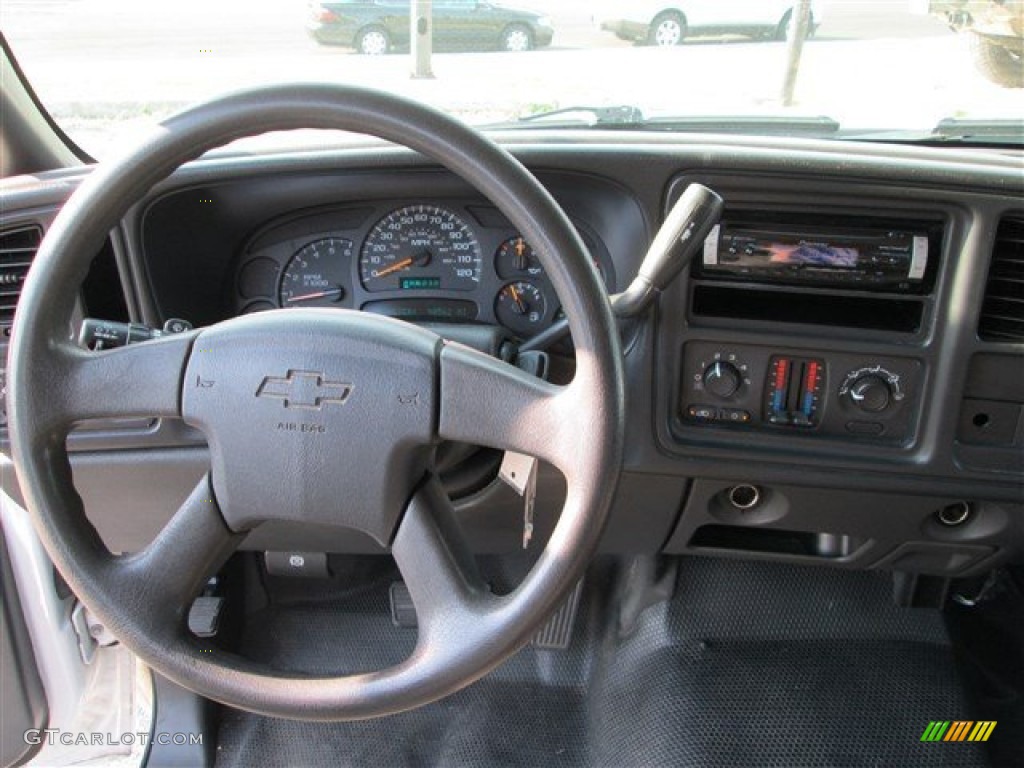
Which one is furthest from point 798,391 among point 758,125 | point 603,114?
point 603,114

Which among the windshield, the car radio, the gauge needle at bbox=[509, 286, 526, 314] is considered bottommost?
the gauge needle at bbox=[509, 286, 526, 314]

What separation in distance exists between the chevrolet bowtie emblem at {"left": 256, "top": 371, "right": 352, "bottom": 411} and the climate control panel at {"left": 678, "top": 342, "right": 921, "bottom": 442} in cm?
67

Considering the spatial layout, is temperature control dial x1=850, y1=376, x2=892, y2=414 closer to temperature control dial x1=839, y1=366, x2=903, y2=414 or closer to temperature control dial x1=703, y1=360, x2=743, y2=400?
temperature control dial x1=839, y1=366, x2=903, y2=414

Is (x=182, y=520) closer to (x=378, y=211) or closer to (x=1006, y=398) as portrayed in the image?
(x=378, y=211)

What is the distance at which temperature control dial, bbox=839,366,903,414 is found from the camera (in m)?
1.48

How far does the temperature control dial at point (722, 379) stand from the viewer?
4.90ft

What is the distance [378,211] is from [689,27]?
652 mm

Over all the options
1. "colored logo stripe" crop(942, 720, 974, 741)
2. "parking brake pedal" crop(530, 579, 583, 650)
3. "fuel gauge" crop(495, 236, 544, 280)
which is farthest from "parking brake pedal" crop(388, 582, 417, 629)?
"colored logo stripe" crop(942, 720, 974, 741)

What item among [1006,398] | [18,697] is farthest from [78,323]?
[1006,398]

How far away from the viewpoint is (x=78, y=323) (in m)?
1.61

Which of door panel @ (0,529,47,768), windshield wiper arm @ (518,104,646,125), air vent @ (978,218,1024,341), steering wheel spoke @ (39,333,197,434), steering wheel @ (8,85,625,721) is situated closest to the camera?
steering wheel @ (8,85,625,721)

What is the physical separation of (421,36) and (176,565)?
3.47ft

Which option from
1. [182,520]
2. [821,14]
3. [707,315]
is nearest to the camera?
[182,520]

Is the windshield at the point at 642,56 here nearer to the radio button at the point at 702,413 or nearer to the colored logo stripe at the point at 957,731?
the radio button at the point at 702,413
